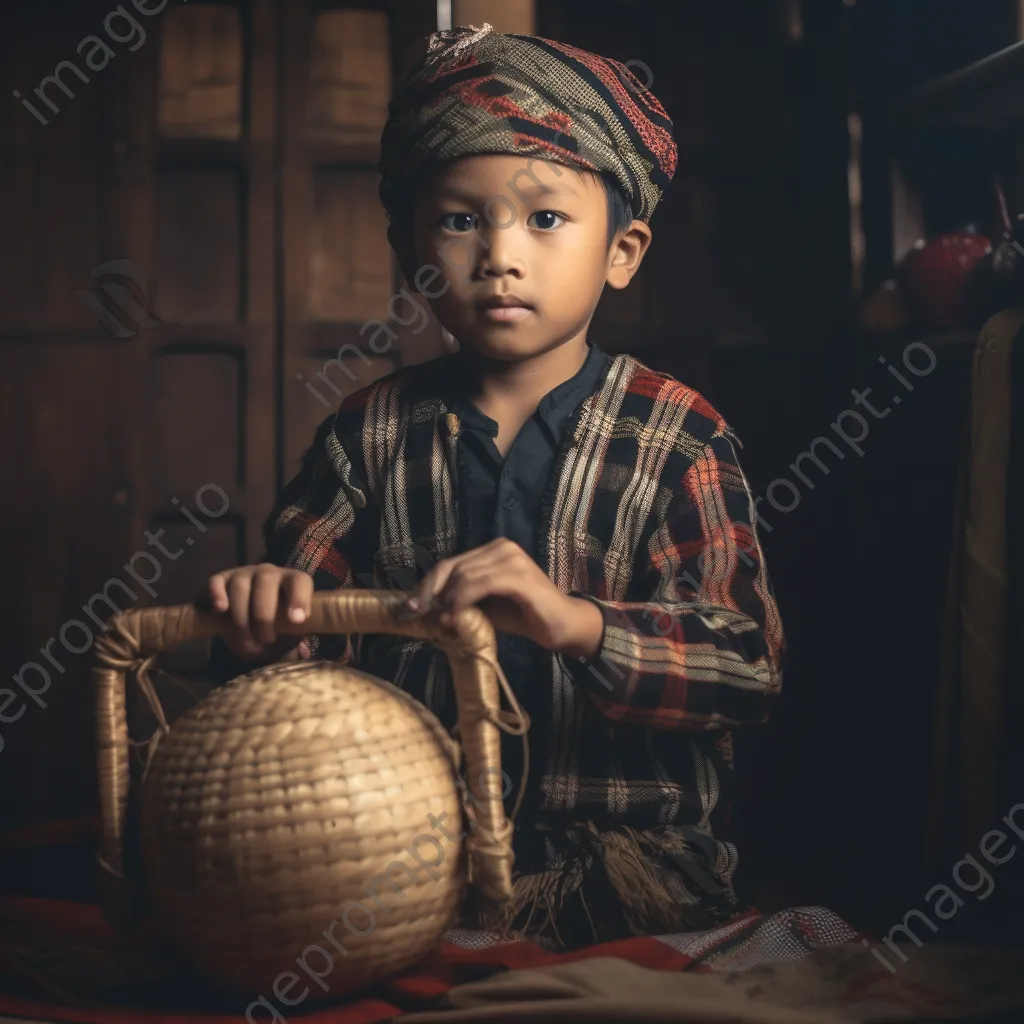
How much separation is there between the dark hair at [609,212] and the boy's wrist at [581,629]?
1.28ft

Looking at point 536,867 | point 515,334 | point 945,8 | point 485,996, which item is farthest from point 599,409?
point 945,8

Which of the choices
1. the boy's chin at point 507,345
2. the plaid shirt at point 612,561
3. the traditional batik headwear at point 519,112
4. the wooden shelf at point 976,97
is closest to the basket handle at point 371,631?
the plaid shirt at point 612,561

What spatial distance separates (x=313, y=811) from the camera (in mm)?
865

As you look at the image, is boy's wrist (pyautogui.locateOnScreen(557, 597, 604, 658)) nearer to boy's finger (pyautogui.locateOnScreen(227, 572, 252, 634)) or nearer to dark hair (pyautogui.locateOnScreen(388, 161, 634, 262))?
boy's finger (pyautogui.locateOnScreen(227, 572, 252, 634))

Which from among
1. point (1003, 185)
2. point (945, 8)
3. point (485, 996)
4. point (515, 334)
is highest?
point (945, 8)

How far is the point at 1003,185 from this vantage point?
1.79m

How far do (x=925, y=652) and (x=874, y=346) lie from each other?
0.46 meters

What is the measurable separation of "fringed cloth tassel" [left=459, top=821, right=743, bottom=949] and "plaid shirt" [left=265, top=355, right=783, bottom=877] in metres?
0.03

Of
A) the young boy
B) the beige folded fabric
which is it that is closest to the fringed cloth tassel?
the young boy

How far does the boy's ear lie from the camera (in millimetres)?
1277

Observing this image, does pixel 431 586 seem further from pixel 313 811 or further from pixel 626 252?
pixel 626 252

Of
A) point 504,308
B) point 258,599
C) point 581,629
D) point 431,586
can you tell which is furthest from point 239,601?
point 504,308

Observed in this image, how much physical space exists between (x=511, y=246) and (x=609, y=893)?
22.3 inches

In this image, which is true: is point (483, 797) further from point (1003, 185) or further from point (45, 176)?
point (45, 176)
